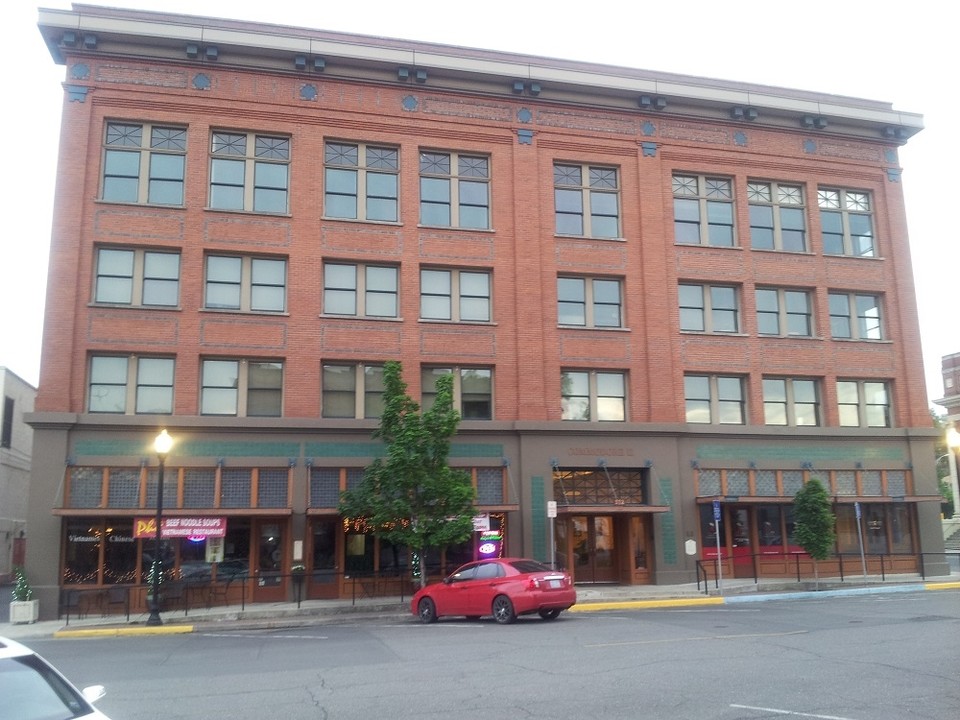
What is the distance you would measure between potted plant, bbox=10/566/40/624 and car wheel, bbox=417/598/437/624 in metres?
10.2

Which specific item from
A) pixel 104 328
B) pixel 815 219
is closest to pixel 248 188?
pixel 104 328

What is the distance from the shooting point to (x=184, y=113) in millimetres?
28297

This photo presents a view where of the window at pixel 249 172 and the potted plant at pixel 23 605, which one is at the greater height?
the window at pixel 249 172

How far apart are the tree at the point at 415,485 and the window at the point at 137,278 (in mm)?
7735

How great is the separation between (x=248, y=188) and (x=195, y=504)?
9.86 metres

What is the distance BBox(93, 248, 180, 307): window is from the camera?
1070 inches

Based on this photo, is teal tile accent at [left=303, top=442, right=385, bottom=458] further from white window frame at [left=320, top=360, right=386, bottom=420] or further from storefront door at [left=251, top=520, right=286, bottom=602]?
storefront door at [left=251, top=520, right=286, bottom=602]

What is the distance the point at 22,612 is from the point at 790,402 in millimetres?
24583

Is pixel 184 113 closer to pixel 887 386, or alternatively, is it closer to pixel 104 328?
pixel 104 328

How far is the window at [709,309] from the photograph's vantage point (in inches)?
1244

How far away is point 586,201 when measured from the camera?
1234 inches

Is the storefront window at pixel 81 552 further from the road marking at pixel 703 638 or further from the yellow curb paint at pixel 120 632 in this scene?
the road marking at pixel 703 638

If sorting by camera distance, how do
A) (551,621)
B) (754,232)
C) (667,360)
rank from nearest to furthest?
(551,621) < (667,360) < (754,232)

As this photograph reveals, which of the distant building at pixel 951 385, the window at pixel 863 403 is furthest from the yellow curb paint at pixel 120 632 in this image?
the distant building at pixel 951 385
